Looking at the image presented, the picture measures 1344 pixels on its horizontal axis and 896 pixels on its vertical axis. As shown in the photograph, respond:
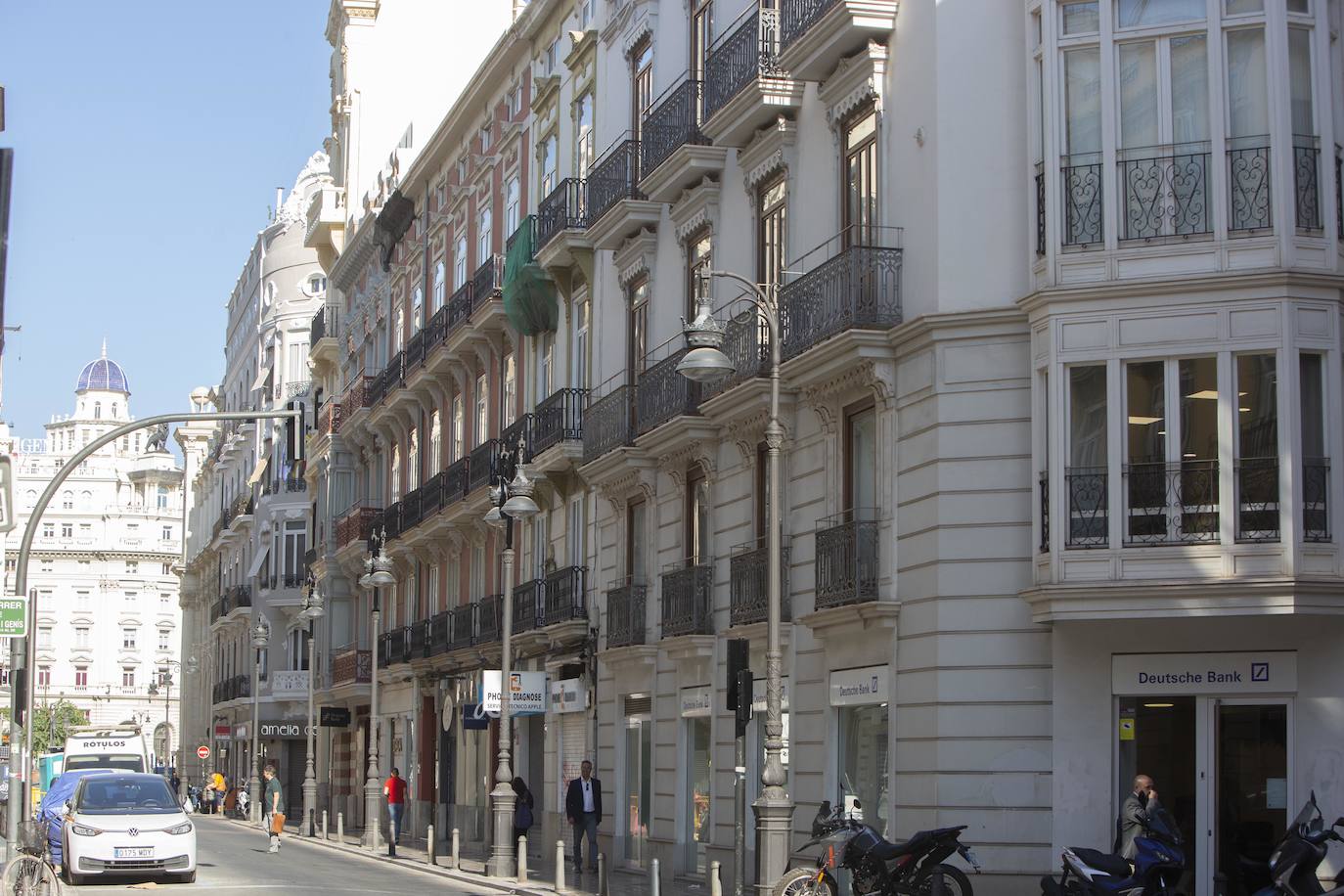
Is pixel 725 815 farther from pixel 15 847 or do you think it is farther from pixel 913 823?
pixel 15 847

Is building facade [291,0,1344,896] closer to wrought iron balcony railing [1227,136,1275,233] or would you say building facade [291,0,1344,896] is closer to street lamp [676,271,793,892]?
wrought iron balcony railing [1227,136,1275,233]

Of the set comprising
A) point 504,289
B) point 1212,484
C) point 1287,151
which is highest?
point 504,289

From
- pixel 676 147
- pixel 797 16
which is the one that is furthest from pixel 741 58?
pixel 676 147

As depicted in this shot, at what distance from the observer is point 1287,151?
19.8m

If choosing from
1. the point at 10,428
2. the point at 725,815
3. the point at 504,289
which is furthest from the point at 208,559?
the point at 10,428

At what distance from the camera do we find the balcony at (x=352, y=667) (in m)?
54.8

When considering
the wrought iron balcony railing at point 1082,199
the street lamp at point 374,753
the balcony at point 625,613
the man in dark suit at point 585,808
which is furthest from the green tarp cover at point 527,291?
the wrought iron balcony railing at point 1082,199

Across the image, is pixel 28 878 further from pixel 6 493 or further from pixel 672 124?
pixel 672 124

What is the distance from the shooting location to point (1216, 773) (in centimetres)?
1992

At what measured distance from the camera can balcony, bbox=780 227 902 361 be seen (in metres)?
22.7

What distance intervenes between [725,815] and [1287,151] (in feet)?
40.0

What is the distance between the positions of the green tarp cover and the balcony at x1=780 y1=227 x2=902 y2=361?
1386 centimetres

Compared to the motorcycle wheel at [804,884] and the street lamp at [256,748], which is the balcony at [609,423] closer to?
the motorcycle wheel at [804,884]

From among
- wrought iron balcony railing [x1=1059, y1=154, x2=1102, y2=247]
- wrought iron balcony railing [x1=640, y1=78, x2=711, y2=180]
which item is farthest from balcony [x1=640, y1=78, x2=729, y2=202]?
wrought iron balcony railing [x1=1059, y1=154, x2=1102, y2=247]
